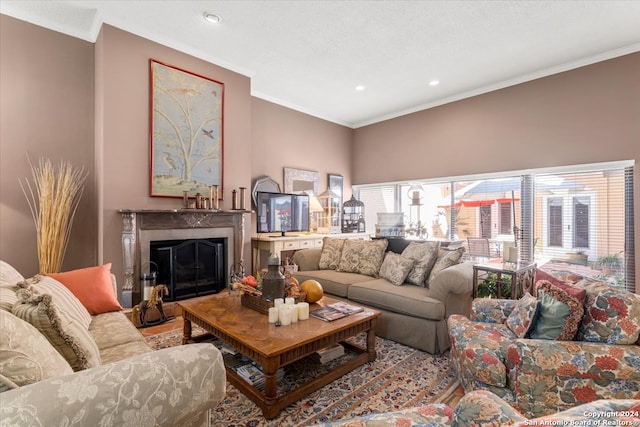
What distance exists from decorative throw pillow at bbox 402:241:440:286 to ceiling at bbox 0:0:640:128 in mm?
2301

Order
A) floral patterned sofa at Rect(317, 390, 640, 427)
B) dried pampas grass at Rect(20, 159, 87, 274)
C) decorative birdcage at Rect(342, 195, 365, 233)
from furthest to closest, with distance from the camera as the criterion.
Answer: decorative birdcage at Rect(342, 195, 365, 233) < dried pampas grass at Rect(20, 159, 87, 274) < floral patterned sofa at Rect(317, 390, 640, 427)

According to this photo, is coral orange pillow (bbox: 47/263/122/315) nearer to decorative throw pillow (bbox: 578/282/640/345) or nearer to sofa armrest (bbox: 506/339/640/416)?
sofa armrest (bbox: 506/339/640/416)

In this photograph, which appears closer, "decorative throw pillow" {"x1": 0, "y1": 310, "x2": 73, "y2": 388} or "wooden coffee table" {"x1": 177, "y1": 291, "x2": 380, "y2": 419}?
"decorative throw pillow" {"x1": 0, "y1": 310, "x2": 73, "y2": 388}

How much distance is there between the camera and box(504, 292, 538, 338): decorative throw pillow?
1774 millimetres

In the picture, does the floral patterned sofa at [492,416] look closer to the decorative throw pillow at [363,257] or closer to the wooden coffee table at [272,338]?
the wooden coffee table at [272,338]

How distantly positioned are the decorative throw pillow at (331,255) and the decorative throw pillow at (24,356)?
3061 mm

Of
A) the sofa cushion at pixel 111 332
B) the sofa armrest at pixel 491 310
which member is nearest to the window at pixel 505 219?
the sofa armrest at pixel 491 310

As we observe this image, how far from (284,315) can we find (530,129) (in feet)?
13.9

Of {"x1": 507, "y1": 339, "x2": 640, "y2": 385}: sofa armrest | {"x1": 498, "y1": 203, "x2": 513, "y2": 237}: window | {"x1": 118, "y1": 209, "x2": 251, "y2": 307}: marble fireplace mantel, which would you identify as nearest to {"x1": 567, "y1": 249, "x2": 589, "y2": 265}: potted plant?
{"x1": 498, "y1": 203, "x2": 513, "y2": 237}: window

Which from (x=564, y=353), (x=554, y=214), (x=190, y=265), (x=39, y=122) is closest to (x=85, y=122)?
(x=39, y=122)

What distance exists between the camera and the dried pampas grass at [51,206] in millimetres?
3021

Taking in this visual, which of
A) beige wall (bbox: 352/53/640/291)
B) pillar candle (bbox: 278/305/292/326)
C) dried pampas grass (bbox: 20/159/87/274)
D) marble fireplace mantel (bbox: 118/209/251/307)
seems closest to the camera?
pillar candle (bbox: 278/305/292/326)

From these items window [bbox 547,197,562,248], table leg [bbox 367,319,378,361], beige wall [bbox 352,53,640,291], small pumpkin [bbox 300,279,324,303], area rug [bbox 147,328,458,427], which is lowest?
area rug [bbox 147,328,458,427]

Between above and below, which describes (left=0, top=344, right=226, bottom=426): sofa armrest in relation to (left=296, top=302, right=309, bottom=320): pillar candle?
above
